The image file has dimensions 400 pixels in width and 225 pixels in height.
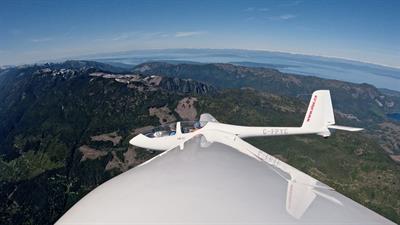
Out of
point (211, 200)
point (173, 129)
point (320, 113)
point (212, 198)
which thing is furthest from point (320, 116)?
point (211, 200)

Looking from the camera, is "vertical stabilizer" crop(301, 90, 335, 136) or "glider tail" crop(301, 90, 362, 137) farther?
"glider tail" crop(301, 90, 362, 137)

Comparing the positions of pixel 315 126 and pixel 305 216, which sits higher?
pixel 305 216

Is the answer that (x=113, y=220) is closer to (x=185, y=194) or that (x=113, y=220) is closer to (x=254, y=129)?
(x=185, y=194)

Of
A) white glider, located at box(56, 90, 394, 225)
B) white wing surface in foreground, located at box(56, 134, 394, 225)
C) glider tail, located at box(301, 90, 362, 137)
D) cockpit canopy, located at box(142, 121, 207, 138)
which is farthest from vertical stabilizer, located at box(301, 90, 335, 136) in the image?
white wing surface in foreground, located at box(56, 134, 394, 225)

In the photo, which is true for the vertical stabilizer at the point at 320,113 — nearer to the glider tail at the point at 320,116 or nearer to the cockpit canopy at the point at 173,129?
the glider tail at the point at 320,116

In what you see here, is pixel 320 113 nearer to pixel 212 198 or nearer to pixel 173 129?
pixel 173 129

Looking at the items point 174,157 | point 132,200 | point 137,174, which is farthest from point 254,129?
point 132,200

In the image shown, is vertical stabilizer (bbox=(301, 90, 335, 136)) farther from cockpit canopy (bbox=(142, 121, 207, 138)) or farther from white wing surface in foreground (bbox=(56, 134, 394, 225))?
white wing surface in foreground (bbox=(56, 134, 394, 225))
